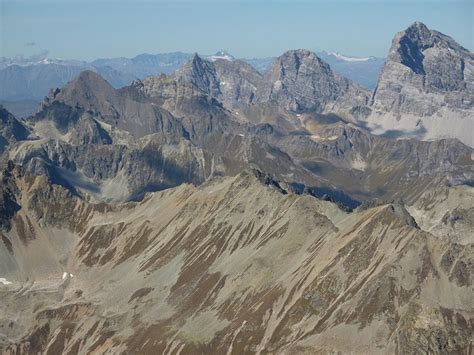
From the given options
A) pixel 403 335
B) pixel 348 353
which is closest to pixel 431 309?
pixel 403 335

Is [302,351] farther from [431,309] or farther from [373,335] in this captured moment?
[431,309]

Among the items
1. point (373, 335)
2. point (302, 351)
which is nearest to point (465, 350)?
point (373, 335)

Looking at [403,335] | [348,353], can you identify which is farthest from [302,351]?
[403,335]

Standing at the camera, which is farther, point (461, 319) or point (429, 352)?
point (461, 319)

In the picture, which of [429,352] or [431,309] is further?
[431,309]

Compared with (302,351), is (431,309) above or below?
above

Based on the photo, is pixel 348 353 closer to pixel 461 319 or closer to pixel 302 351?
pixel 302 351

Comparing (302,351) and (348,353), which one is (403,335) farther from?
(302,351)
